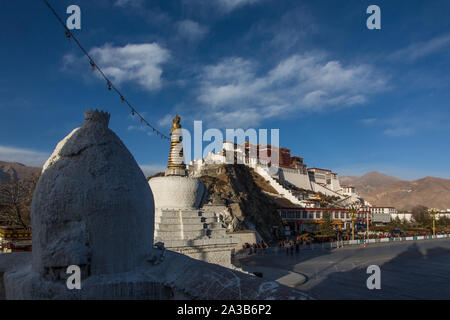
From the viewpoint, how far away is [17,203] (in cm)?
2114

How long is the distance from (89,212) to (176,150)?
1039 centimetres

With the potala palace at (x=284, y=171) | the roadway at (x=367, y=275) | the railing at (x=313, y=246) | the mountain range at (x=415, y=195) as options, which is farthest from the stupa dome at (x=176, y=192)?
the mountain range at (x=415, y=195)

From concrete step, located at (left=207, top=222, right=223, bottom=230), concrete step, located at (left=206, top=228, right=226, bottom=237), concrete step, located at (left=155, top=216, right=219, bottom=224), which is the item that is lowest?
concrete step, located at (left=206, top=228, right=226, bottom=237)

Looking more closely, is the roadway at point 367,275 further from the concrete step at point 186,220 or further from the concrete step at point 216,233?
the concrete step at point 186,220

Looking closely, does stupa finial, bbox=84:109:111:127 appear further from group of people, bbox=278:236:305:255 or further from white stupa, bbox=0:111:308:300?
group of people, bbox=278:236:305:255

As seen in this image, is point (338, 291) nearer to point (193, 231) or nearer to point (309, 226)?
point (193, 231)

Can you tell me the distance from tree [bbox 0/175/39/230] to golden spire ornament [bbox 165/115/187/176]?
11230 mm

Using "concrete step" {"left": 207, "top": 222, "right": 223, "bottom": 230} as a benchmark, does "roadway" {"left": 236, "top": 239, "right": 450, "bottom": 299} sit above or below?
below

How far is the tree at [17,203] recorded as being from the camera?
785 inches

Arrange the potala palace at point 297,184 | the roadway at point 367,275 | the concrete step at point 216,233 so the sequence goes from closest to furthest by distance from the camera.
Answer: the roadway at point 367,275
the concrete step at point 216,233
the potala palace at point 297,184

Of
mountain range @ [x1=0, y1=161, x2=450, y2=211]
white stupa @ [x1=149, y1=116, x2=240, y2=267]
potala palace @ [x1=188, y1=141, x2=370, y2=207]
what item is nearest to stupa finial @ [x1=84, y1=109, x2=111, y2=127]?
white stupa @ [x1=149, y1=116, x2=240, y2=267]

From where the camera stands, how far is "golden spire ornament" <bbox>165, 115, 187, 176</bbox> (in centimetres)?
1411

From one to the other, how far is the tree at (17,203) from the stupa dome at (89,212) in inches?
719
